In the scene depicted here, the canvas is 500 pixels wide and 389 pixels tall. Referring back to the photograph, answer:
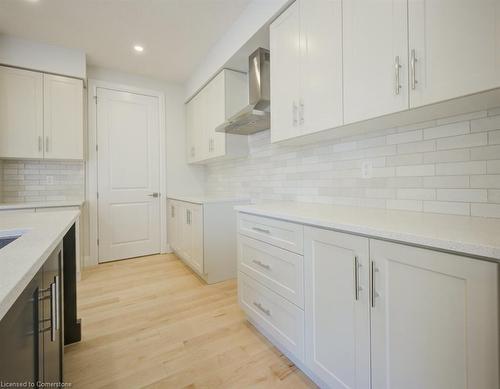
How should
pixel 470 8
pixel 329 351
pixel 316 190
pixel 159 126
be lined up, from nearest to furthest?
1. pixel 470 8
2. pixel 329 351
3. pixel 316 190
4. pixel 159 126

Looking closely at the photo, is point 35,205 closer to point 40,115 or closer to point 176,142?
point 40,115

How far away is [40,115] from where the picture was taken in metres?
2.71

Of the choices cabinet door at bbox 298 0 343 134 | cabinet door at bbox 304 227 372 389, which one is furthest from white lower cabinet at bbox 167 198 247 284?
cabinet door at bbox 304 227 372 389

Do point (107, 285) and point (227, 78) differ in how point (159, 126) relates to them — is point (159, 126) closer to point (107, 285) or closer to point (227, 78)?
point (227, 78)

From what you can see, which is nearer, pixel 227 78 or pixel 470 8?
pixel 470 8

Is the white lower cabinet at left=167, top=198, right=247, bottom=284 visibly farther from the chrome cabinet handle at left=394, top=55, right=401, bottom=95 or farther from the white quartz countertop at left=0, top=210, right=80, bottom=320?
the chrome cabinet handle at left=394, top=55, right=401, bottom=95

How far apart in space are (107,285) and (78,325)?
103 centimetres

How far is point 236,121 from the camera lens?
2180mm

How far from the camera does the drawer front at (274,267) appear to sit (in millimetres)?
1276

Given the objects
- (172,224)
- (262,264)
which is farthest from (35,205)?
(262,264)

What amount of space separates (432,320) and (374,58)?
1.17 m

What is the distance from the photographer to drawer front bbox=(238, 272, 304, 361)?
4.21 ft

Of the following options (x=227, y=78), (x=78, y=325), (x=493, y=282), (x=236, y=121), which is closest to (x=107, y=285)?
(x=78, y=325)

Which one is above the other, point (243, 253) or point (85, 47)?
point (85, 47)
